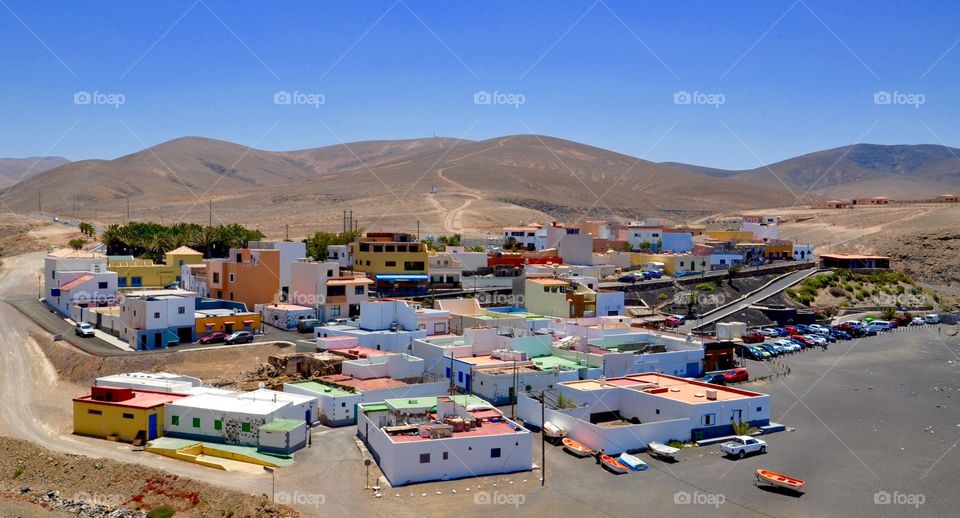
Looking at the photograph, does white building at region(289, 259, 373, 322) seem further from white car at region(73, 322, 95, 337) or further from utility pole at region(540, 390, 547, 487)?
utility pole at region(540, 390, 547, 487)

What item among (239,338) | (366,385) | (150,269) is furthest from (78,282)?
(366,385)

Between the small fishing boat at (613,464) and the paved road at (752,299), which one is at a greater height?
the paved road at (752,299)

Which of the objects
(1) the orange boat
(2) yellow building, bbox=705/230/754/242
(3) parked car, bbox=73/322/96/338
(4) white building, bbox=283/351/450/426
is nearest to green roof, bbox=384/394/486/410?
(4) white building, bbox=283/351/450/426

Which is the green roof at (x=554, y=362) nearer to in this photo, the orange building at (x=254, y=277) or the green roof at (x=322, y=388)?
the green roof at (x=322, y=388)

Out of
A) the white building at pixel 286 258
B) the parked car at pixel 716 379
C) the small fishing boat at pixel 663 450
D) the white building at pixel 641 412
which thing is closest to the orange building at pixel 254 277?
the white building at pixel 286 258

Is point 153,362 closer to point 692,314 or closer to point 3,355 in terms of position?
point 3,355

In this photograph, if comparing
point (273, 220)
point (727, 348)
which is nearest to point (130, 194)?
point (273, 220)
